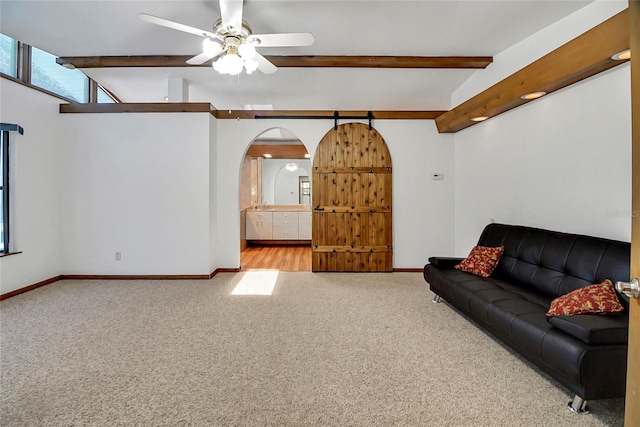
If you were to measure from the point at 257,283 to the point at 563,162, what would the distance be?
380cm

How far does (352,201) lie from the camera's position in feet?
16.4

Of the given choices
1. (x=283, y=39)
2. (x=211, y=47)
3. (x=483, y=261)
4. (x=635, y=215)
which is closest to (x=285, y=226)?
(x=483, y=261)

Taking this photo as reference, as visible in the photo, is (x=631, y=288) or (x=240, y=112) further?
(x=240, y=112)

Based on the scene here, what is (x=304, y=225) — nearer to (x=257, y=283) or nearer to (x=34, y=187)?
(x=257, y=283)

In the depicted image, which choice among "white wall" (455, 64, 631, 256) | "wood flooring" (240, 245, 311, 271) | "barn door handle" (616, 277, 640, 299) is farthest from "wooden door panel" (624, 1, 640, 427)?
Result: "wood flooring" (240, 245, 311, 271)

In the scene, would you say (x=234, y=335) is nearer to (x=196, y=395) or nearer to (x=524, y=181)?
(x=196, y=395)

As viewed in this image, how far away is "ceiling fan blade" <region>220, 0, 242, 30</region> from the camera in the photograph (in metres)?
2.24

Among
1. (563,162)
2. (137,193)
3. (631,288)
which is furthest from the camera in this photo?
(137,193)

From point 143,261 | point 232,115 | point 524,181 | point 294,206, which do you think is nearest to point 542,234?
point 524,181

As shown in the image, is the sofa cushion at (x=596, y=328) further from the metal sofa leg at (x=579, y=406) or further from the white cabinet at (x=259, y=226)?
the white cabinet at (x=259, y=226)

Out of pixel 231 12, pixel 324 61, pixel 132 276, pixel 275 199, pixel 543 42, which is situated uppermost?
pixel 324 61

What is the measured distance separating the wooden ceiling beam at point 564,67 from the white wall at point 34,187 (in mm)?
5618

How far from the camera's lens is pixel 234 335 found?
272 centimetres

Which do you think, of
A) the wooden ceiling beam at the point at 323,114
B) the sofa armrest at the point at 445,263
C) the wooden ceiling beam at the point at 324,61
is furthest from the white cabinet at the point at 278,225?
the sofa armrest at the point at 445,263
